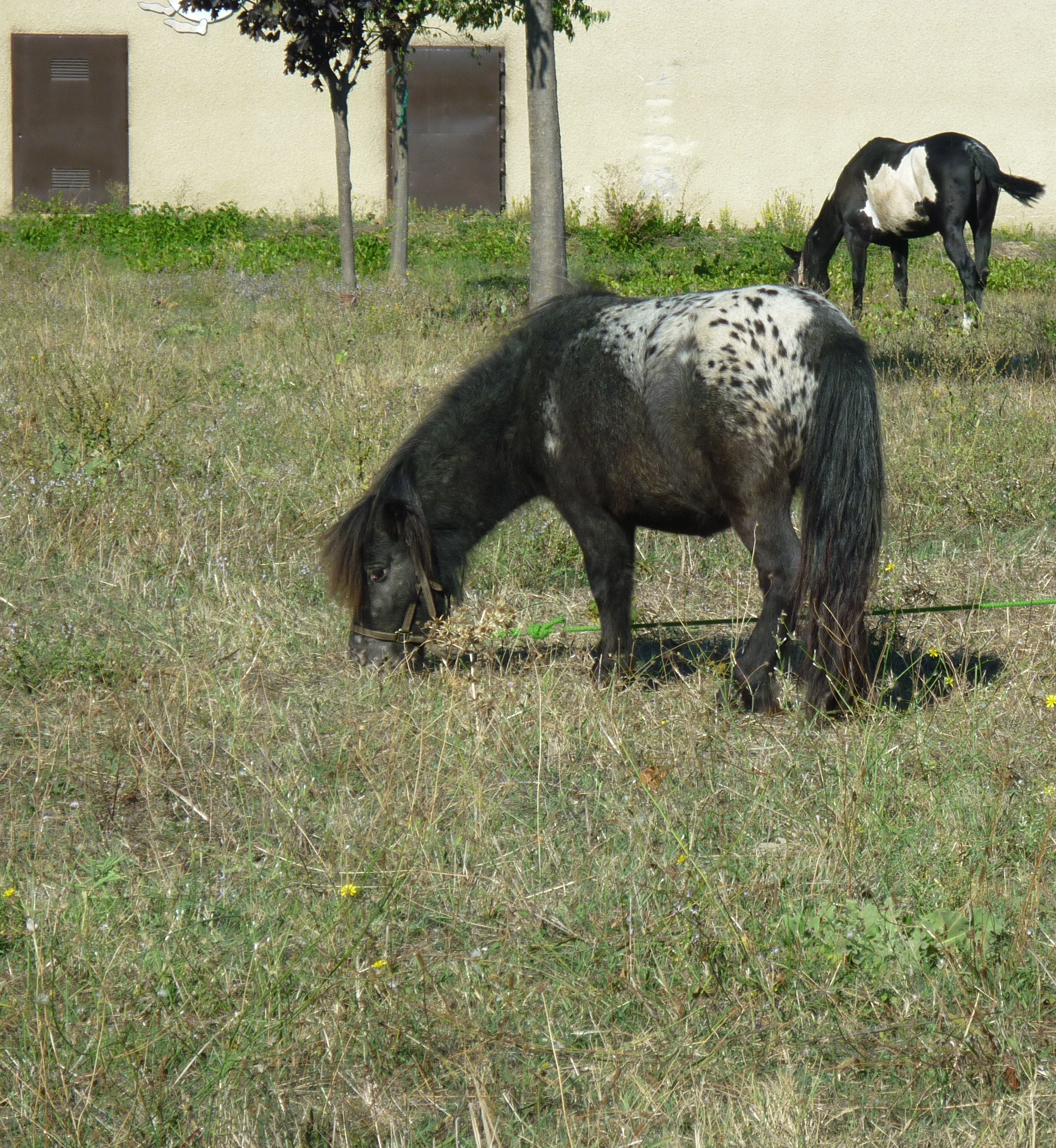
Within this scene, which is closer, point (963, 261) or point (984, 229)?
point (963, 261)

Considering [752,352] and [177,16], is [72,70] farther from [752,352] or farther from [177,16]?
[752,352]

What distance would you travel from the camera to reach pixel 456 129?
2192 centimetres

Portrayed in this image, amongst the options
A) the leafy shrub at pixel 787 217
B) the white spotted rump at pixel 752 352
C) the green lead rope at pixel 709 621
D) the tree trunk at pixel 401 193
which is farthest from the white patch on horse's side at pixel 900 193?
the white spotted rump at pixel 752 352

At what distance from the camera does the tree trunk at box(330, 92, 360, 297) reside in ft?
43.1

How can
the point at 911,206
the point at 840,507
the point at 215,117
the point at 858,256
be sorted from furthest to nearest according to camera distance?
the point at 215,117 < the point at 858,256 < the point at 911,206 < the point at 840,507

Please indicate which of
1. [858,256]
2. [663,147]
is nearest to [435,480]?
[858,256]

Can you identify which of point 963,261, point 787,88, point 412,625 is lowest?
point 412,625

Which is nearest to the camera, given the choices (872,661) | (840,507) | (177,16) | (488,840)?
(488,840)

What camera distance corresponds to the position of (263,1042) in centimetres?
→ 256

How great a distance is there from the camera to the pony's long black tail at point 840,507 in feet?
13.9

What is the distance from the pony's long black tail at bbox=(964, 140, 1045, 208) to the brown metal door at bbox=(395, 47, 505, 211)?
10.6m

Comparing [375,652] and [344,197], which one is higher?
[344,197]

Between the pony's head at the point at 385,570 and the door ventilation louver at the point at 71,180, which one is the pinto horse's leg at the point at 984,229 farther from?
the door ventilation louver at the point at 71,180

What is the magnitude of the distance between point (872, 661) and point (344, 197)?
10.2 metres
